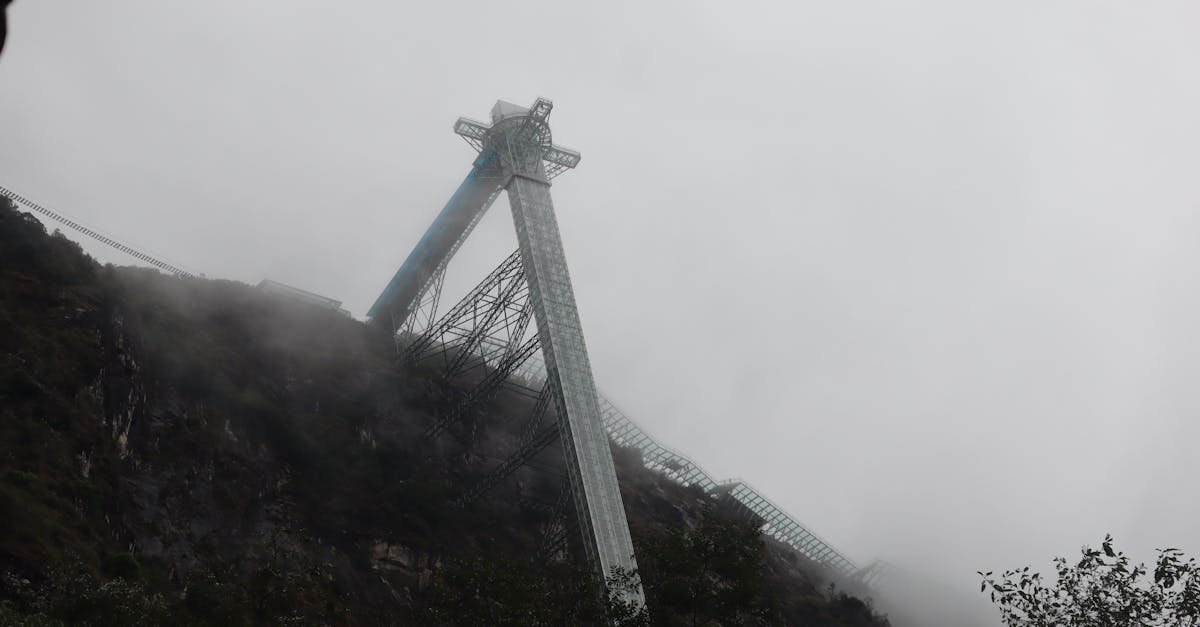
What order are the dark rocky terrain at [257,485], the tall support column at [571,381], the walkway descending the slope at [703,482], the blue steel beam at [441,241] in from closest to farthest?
the dark rocky terrain at [257,485] → the tall support column at [571,381] → the blue steel beam at [441,241] → the walkway descending the slope at [703,482]

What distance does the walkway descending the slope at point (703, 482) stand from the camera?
119m

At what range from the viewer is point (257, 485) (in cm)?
7012

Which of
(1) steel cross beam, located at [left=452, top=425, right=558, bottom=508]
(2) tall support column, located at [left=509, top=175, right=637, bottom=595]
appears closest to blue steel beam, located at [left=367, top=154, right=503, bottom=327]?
(2) tall support column, located at [left=509, top=175, right=637, bottom=595]

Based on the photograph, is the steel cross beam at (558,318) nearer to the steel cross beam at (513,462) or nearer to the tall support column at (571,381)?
the tall support column at (571,381)

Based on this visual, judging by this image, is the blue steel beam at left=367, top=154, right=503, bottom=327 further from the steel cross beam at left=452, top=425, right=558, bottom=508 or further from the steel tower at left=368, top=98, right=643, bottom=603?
the steel cross beam at left=452, top=425, right=558, bottom=508

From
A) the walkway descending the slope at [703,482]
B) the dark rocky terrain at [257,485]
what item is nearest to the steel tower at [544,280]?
the dark rocky terrain at [257,485]

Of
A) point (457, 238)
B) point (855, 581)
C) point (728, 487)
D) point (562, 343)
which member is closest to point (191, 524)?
point (562, 343)

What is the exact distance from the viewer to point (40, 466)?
54.0 meters

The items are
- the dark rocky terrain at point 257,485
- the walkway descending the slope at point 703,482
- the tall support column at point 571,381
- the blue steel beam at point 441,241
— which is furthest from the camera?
the walkway descending the slope at point 703,482

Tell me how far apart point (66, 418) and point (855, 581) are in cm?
9822

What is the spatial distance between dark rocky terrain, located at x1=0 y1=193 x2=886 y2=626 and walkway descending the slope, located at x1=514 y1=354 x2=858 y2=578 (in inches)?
665

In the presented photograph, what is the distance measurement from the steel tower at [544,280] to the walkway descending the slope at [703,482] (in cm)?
2730

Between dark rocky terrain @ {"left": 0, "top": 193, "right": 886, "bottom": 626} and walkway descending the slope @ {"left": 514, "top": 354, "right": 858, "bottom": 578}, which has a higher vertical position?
walkway descending the slope @ {"left": 514, "top": 354, "right": 858, "bottom": 578}

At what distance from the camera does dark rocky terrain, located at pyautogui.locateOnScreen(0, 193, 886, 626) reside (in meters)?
40.9
